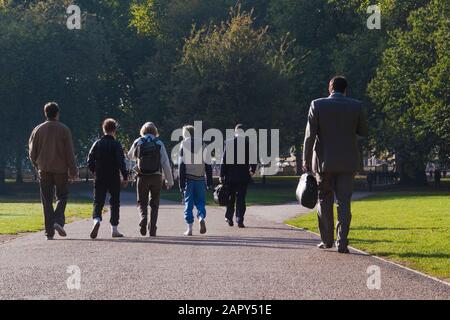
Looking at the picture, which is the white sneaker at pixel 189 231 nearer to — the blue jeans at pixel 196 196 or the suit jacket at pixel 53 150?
the blue jeans at pixel 196 196

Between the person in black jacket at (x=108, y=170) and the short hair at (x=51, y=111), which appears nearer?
the short hair at (x=51, y=111)

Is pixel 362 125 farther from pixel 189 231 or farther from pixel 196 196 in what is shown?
pixel 196 196

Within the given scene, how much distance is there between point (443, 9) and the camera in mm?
43719

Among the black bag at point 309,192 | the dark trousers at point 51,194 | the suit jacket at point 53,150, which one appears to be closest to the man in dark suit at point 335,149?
the black bag at point 309,192

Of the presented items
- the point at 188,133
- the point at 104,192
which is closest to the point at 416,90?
the point at 188,133

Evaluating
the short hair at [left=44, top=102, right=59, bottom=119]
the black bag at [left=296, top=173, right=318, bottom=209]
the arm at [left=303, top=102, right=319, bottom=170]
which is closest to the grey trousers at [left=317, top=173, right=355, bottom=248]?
the black bag at [left=296, top=173, right=318, bottom=209]

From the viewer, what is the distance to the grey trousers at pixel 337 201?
12016 millimetres

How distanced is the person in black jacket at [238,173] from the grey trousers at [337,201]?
17.5 feet

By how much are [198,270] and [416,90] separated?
1454 inches

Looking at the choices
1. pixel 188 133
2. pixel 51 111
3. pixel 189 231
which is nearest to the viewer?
pixel 51 111

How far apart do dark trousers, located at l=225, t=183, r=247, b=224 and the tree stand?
26.0 meters

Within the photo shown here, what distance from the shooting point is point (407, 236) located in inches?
595
